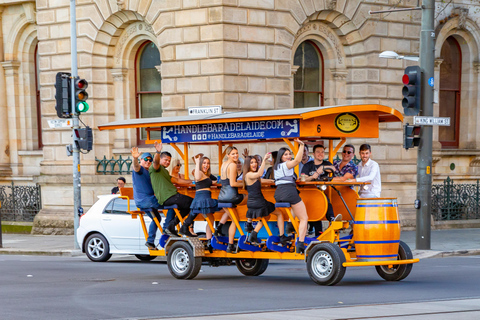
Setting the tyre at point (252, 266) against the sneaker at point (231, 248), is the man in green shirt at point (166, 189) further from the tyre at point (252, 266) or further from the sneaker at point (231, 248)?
the tyre at point (252, 266)

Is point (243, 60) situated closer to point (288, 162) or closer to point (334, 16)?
point (334, 16)

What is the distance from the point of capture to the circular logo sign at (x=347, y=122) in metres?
12.5

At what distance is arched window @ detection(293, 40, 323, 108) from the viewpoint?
23.1m

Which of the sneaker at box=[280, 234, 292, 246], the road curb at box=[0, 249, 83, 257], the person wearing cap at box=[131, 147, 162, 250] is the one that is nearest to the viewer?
the sneaker at box=[280, 234, 292, 246]

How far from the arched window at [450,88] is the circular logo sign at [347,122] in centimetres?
1377

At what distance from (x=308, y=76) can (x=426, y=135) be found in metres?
6.52

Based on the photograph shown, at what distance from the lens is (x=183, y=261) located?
13438 mm

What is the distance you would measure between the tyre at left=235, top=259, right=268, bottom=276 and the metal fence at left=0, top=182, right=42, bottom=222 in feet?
41.9

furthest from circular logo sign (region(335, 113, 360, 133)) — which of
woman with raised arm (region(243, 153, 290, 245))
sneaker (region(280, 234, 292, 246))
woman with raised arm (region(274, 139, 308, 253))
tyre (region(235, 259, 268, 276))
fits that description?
tyre (region(235, 259, 268, 276))

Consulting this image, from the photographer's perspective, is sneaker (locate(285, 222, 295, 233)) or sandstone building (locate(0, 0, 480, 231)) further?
sandstone building (locate(0, 0, 480, 231))

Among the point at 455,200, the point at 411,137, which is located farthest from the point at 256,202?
the point at 455,200

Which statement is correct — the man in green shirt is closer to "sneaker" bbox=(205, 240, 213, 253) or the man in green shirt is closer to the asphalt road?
"sneaker" bbox=(205, 240, 213, 253)

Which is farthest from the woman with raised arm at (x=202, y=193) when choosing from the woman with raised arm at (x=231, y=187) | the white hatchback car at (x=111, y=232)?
the white hatchback car at (x=111, y=232)

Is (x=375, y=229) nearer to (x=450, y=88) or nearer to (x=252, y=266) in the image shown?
(x=252, y=266)
